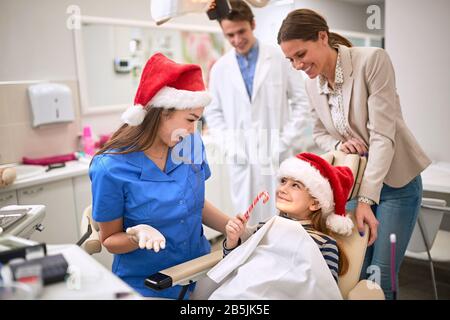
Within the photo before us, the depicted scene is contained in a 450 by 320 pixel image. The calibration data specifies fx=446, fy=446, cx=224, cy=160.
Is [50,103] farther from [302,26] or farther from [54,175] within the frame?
[302,26]

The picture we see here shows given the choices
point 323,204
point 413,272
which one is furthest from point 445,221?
point 323,204

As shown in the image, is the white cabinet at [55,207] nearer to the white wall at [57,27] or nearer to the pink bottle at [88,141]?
the white wall at [57,27]

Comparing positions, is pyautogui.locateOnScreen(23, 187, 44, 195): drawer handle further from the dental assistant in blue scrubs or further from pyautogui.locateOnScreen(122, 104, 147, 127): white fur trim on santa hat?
pyautogui.locateOnScreen(122, 104, 147, 127): white fur trim on santa hat

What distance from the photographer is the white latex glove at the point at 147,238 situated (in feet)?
3.78

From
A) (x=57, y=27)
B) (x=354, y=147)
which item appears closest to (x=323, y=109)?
(x=354, y=147)

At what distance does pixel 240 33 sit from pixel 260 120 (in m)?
0.42

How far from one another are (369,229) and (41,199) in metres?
1.11

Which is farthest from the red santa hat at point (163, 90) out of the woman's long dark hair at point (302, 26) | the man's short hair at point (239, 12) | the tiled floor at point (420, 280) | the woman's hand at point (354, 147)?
the tiled floor at point (420, 280)

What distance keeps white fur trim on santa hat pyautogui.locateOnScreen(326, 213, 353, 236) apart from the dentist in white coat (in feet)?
1.71

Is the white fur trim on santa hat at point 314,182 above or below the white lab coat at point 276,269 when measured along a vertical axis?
above

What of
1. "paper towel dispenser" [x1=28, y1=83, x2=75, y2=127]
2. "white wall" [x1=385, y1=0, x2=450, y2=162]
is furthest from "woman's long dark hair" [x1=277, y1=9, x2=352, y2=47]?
"paper towel dispenser" [x1=28, y1=83, x2=75, y2=127]

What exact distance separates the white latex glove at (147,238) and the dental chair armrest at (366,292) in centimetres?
51

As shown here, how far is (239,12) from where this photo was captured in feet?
6.39
